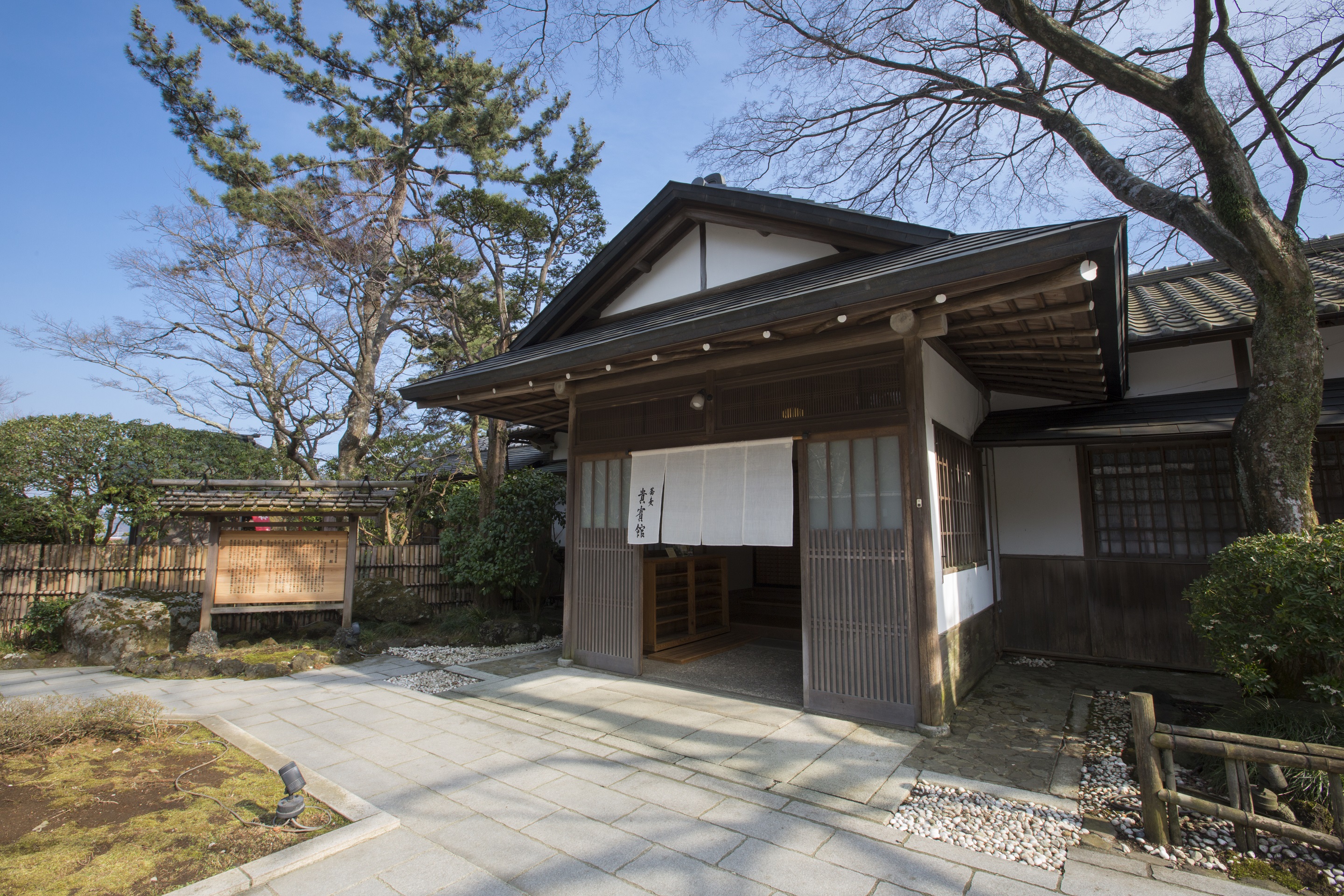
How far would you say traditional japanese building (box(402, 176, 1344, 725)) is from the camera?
472 cm

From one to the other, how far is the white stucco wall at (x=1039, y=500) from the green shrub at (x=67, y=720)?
8.81 m

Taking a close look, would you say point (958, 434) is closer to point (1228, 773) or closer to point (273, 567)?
point (1228, 773)

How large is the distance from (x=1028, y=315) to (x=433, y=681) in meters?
6.79

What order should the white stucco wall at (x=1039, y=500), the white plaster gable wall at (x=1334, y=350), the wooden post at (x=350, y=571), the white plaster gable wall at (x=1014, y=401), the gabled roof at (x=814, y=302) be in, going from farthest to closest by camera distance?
the wooden post at (x=350, y=571) < the white plaster gable wall at (x=1014, y=401) < the white stucco wall at (x=1039, y=500) < the white plaster gable wall at (x=1334, y=350) < the gabled roof at (x=814, y=302)

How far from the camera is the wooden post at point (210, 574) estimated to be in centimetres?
766

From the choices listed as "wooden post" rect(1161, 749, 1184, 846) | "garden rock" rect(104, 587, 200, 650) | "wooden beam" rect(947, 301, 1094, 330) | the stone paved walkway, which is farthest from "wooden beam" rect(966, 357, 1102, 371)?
"garden rock" rect(104, 587, 200, 650)

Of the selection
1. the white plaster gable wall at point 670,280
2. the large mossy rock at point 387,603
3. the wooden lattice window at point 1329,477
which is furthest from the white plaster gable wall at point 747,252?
the large mossy rock at point 387,603

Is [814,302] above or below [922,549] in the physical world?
above

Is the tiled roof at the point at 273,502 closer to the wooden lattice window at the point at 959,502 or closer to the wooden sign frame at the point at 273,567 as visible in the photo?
the wooden sign frame at the point at 273,567

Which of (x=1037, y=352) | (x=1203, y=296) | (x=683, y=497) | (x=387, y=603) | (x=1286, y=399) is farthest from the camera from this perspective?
(x=387, y=603)

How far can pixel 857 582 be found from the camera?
→ 16.6ft

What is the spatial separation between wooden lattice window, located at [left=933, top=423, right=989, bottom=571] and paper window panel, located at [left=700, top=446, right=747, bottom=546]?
1757mm

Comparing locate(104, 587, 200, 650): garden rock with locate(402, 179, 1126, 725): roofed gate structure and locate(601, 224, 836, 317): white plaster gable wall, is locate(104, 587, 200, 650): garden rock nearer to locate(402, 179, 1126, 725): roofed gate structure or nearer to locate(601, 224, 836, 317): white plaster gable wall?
locate(402, 179, 1126, 725): roofed gate structure

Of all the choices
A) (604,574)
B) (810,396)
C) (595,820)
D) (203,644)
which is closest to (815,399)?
(810,396)
